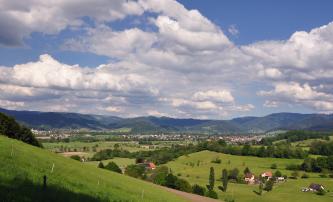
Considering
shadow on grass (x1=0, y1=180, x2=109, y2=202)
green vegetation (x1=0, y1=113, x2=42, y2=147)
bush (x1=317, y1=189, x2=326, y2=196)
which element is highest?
green vegetation (x1=0, y1=113, x2=42, y2=147)

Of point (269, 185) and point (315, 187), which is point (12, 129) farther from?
point (315, 187)

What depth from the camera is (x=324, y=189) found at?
17162 centimetres

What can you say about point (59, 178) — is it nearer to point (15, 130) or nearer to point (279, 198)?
point (15, 130)

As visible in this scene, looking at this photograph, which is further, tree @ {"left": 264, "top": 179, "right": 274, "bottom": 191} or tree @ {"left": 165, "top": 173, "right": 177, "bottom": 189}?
tree @ {"left": 264, "top": 179, "right": 274, "bottom": 191}

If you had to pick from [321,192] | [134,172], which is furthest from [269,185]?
[134,172]

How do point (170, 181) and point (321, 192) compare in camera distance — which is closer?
point (170, 181)

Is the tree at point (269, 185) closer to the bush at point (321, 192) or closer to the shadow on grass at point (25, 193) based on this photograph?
the bush at point (321, 192)

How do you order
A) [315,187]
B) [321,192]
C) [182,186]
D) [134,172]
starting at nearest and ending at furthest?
[182,186], [134,172], [321,192], [315,187]

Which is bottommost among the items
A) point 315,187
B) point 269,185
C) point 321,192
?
point 321,192

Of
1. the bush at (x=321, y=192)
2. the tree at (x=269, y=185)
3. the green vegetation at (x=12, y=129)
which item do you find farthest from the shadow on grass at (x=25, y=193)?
the tree at (x=269, y=185)

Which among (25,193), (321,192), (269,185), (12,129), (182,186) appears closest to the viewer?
(25,193)

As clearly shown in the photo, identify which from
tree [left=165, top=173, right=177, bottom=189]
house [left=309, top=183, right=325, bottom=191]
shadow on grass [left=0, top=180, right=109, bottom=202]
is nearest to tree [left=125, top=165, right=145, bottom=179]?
tree [left=165, top=173, right=177, bottom=189]

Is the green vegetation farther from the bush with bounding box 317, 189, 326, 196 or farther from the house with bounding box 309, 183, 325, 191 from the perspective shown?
the house with bounding box 309, 183, 325, 191

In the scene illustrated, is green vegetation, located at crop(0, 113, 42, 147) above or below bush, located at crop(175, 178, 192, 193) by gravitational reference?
above
